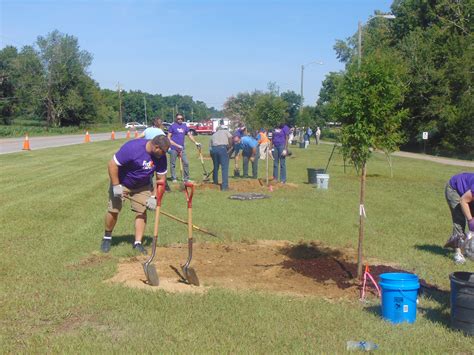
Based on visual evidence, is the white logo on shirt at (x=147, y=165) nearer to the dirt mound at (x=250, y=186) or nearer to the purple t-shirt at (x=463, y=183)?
the purple t-shirt at (x=463, y=183)

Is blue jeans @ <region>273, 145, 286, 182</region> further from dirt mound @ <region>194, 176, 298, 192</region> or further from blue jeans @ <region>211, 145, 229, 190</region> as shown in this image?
blue jeans @ <region>211, 145, 229, 190</region>

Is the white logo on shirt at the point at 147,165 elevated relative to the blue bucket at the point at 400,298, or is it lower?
elevated

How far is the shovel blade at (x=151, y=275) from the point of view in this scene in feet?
21.2

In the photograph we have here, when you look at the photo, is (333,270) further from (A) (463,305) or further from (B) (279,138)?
(B) (279,138)

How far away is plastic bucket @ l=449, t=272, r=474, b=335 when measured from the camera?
5102 mm

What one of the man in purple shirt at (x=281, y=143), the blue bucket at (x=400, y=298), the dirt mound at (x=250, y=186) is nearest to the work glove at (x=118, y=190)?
the blue bucket at (x=400, y=298)

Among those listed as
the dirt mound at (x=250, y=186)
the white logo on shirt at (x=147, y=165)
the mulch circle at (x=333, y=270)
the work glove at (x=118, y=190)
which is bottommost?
the dirt mound at (x=250, y=186)

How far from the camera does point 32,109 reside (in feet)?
307

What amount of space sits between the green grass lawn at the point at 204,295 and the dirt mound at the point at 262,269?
0.31 meters

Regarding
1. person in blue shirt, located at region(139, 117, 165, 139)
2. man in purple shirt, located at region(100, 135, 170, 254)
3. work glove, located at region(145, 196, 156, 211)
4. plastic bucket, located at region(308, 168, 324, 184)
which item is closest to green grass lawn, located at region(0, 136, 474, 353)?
man in purple shirt, located at region(100, 135, 170, 254)

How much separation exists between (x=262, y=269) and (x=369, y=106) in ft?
8.36

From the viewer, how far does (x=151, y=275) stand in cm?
650

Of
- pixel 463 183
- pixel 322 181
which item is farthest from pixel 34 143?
pixel 463 183

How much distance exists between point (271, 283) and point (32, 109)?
94.1m
